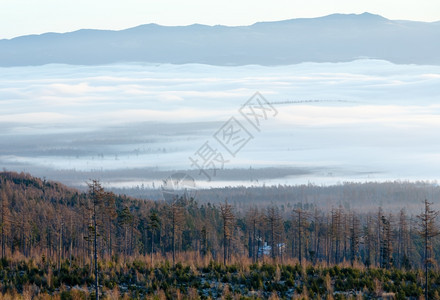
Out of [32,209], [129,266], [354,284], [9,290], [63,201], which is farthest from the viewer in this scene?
[63,201]

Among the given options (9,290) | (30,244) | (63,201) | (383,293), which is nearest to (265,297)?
(383,293)

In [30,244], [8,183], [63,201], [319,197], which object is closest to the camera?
[30,244]

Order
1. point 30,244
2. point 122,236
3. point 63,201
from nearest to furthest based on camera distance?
point 30,244 → point 122,236 → point 63,201

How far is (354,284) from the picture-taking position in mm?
36500

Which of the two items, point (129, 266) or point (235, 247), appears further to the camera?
point (235, 247)

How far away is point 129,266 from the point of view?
39.8 m

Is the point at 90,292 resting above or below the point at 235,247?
above

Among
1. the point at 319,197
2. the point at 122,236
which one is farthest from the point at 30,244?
the point at 319,197

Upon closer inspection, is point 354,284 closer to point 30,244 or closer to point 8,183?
→ point 30,244

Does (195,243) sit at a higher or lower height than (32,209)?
lower

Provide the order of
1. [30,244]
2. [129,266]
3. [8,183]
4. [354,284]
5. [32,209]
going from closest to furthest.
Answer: [354,284]
[129,266]
[30,244]
[32,209]
[8,183]

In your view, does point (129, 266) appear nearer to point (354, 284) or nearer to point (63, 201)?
point (354, 284)

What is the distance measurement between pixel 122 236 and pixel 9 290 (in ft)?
151

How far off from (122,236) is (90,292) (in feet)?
151
